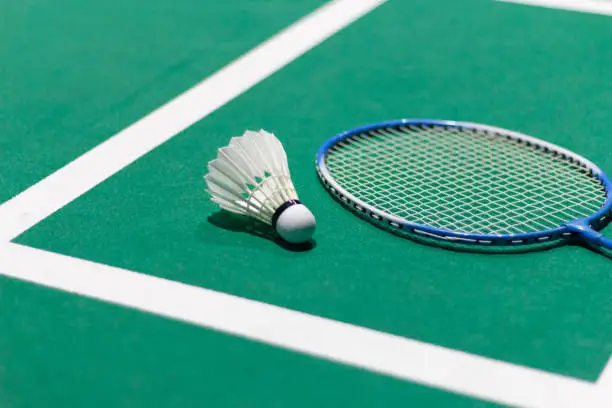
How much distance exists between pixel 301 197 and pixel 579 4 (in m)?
3.28

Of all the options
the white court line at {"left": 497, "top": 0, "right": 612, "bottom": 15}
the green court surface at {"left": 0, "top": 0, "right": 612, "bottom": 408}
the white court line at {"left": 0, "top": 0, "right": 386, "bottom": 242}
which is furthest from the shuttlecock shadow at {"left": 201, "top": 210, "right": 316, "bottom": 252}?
the white court line at {"left": 497, "top": 0, "right": 612, "bottom": 15}

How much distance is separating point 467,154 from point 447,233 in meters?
0.99

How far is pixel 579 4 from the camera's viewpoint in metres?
7.48

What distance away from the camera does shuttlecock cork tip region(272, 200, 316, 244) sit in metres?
4.52

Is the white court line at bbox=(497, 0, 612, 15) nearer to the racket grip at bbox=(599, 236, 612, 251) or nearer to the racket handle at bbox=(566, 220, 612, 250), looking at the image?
the racket handle at bbox=(566, 220, 612, 250)

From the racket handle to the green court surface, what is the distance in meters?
0.07

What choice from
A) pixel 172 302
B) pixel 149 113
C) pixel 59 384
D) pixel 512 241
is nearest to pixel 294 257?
pixel 172 302

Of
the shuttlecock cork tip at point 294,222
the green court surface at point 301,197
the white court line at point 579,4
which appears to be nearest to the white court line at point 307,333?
the green court surface at point 301,197

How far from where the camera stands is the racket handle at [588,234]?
4.46m

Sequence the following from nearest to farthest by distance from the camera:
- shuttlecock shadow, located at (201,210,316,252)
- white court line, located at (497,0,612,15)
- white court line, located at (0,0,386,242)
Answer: shuttlecock shadow, located at (201,210,316,252)
white court line, located at (0,0,386,242)
white court line, located at (497,0,612,15)

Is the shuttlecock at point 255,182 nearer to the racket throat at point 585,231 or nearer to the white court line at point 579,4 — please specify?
the racket throat at point 585,231

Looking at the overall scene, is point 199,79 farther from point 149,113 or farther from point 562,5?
point 562,5

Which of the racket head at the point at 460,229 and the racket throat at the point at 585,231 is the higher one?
the racket throat at the point at 585,231

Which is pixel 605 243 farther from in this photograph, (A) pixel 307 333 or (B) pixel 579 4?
(B) pixel 579 4
